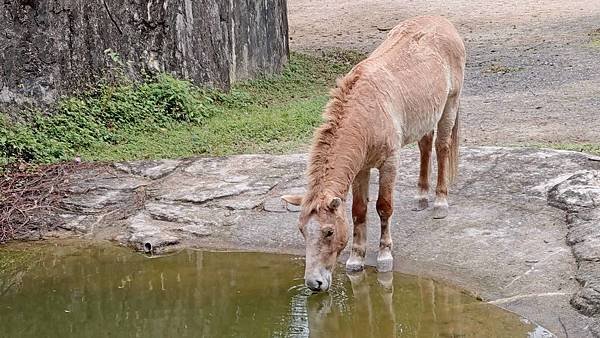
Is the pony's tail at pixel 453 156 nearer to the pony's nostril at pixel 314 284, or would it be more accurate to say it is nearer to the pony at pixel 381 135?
the pony at pixel 381 135

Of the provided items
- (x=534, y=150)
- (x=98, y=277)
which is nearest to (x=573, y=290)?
(x=534, y=150)

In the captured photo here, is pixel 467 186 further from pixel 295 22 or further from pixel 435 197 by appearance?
pixel 295 22

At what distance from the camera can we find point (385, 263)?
567 cm

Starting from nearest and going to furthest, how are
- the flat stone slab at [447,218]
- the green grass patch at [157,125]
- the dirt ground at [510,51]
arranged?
the flat stone slab at [447,218]
the green grass patch at [157,125]
the dirt ground at [510,51]

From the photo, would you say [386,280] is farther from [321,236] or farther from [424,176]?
[424,176]

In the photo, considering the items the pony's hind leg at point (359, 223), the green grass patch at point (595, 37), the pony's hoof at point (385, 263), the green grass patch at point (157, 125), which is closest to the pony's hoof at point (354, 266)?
the pony's hind leg at point (359, 223)

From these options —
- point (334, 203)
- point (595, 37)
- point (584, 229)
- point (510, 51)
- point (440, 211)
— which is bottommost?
point (510, 51)

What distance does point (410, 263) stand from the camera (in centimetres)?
574

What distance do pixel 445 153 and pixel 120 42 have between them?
4289 millimetres

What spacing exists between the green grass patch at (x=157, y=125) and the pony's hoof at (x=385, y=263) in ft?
9.31

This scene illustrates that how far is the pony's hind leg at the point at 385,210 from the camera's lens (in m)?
5.63

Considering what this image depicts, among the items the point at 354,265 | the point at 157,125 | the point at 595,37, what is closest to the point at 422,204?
the point at 354,265

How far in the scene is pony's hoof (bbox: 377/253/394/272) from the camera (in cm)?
567

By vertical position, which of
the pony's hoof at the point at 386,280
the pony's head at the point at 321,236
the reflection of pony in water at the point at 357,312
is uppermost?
the pony's head at the point at 321,236
